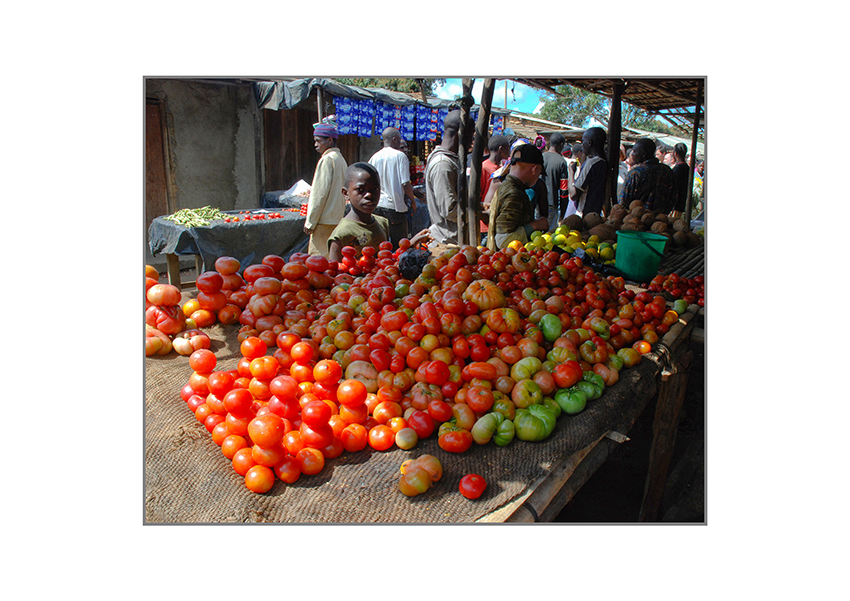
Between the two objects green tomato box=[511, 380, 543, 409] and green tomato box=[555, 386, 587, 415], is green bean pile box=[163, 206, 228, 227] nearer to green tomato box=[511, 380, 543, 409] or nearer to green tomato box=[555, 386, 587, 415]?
green tomato box=[511, 380, 543, 409]

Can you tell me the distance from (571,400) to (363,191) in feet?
7.92

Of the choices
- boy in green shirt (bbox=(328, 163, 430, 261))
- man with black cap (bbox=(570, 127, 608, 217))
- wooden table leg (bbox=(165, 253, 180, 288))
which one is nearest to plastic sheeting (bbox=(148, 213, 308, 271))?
wooden table leg (bbox=(165, 253, 180, 288))

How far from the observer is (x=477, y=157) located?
4.21m

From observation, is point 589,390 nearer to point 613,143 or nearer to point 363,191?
point 363,191

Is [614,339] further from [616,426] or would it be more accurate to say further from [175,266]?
[175,266]

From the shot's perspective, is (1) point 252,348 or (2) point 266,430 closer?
(2) point 266,430

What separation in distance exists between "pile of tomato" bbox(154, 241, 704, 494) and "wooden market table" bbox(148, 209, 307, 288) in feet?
9.25

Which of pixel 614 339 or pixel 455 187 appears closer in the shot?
pixel 614 339

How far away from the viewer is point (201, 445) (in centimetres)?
208

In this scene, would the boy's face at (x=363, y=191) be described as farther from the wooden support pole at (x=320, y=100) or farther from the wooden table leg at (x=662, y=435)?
the wooden table leg at (x=662, y=435)

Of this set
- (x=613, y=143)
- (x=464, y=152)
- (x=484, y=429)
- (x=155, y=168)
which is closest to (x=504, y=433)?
(x=484, y=429)

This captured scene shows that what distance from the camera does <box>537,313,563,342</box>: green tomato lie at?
8.68 feet
